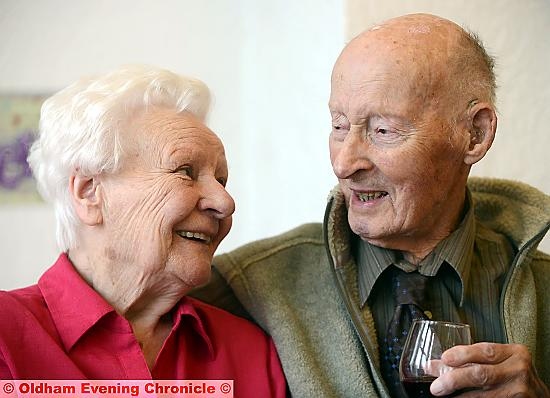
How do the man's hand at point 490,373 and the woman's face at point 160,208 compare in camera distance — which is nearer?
the man's hand at point 490,373

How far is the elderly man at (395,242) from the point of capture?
1.59m

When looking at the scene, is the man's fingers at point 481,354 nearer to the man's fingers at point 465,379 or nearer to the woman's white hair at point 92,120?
the man's fingers at point 465,379

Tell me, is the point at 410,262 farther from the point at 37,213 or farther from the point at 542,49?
the point at 37,213

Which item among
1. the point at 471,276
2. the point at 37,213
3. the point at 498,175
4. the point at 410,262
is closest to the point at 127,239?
the point at 410,262

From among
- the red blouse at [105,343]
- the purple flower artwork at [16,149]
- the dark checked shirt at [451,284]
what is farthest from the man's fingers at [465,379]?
the purple flower artwork at [16,149]

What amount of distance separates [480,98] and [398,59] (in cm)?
21

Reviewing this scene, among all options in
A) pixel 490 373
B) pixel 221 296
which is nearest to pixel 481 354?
pixel 490 373

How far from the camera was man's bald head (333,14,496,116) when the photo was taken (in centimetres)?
159

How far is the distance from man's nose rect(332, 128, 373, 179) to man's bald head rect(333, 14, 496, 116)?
13 centimetres

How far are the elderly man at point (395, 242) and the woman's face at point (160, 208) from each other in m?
0.26

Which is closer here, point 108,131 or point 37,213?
point 108,131

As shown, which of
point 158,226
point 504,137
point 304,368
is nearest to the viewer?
point 158,226

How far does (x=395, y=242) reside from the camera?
1.69 meters

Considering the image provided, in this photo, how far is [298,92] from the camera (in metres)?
2.47
